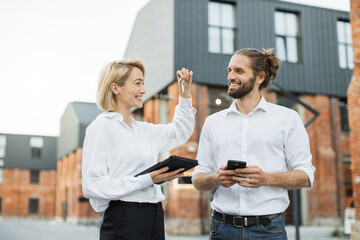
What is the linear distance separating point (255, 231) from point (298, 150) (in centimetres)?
58

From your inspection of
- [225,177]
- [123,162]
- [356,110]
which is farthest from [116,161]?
[356,110]

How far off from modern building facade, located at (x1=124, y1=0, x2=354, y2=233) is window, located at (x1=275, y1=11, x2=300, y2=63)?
0.04m

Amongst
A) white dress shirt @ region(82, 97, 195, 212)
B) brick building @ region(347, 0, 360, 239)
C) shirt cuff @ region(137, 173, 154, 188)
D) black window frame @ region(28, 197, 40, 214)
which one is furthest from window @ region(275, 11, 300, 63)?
black window frame @ region(28, 197, 40, 214)

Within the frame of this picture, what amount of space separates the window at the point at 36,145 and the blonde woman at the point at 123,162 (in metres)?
54.5

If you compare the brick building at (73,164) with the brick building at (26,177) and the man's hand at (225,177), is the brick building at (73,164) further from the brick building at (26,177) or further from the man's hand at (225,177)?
the man's hand at (225,177)

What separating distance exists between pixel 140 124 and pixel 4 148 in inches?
2163

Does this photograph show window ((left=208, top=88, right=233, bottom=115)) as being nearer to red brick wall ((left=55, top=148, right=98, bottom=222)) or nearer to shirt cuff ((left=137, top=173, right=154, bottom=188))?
shirt cuff ((left=137, top=173, right=154, bottom=188))

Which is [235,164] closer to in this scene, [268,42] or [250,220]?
[250,220]

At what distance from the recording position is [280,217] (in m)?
2.84

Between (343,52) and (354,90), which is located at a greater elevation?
(343,52)

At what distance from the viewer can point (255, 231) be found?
2.76m

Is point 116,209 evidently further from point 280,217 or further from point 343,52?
point 343,52

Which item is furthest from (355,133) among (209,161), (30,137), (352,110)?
(30,137)

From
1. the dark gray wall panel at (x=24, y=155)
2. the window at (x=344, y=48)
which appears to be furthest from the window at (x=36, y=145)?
the window at (x=344, y=48)
